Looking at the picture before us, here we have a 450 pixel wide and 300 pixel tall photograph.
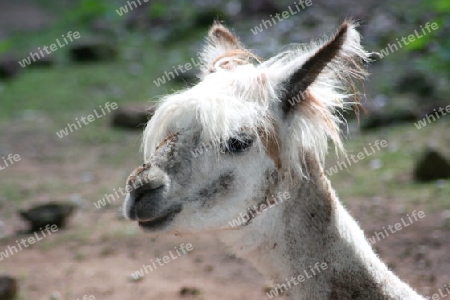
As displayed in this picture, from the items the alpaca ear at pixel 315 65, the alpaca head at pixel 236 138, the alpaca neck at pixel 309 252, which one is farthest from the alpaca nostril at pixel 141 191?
the alpaca ear at pixel 315 65

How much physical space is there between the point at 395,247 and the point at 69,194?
372 centimetres

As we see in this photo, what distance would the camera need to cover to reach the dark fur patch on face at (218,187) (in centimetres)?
369

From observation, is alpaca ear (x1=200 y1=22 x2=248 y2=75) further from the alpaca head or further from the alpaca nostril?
the alpaca nostril

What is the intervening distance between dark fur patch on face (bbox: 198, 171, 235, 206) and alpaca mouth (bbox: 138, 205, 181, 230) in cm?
13

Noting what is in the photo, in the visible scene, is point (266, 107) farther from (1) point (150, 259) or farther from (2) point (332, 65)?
(1) point (150, 259)

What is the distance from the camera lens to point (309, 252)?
3.80 meters

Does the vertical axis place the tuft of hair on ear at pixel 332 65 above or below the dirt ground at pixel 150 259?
above

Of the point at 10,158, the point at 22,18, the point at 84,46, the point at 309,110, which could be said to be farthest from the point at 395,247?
the point at 22,18

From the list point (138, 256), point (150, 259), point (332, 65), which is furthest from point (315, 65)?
point (138, 256)

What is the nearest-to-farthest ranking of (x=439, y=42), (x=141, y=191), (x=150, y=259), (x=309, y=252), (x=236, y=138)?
(x=141, y=191), (x=236, y=138), (x=309, y=252), (x=150, y=259), (x=439, y=42)

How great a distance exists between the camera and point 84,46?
48.6 ft

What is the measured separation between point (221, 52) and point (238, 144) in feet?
2.82

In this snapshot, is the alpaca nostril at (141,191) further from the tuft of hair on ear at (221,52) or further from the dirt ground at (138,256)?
the dirt ground at (138,256)

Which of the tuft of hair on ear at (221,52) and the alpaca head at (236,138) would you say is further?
the tuft of hair on ear at (221,52)
